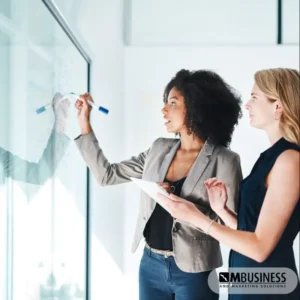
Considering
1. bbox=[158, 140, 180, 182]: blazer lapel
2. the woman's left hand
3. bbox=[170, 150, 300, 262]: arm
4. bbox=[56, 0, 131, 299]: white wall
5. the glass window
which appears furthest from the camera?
bbox=[56, 0, 131, 299]: white wall

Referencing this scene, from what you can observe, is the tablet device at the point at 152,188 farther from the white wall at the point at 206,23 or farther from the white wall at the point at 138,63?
the white wall at the point at 206,23

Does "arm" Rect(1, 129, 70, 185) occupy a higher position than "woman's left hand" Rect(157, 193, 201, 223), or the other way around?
"arm" Rect(1, 129, 70, 185)

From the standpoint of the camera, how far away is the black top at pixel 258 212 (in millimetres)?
1067

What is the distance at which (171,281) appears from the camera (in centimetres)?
120

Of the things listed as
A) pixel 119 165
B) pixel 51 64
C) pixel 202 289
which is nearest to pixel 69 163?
pixel 119 165

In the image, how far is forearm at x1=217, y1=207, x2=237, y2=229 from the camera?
1176 mm

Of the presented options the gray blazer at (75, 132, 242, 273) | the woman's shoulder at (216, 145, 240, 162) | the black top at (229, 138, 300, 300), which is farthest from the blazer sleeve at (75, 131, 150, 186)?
the black top at (229, 138, 300, 300)

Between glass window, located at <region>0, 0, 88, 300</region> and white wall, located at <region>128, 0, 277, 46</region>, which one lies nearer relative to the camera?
glass window, located at <region>0, 0, 88, 300</region>

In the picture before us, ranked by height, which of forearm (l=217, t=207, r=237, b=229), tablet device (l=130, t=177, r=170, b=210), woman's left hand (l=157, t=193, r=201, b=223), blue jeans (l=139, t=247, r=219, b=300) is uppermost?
tablet device (l=130, t=177, r=170, b=210)

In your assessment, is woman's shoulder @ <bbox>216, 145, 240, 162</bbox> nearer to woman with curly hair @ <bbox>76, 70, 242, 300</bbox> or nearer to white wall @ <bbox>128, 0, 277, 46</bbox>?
woman with curly hair @ <bbox>76, 70, 242, 300</bbox>

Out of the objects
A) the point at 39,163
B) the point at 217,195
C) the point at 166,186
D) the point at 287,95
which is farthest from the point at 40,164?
the point at 287,95

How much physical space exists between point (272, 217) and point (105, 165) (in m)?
0.53

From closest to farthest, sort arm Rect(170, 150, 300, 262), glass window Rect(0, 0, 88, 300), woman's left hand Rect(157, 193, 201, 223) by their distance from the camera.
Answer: glass window Rect(0, 0, 88, 300)
arm Rect(170, 150, 300, 262)
woman's left hand Rect(157, 193, 201, 223)

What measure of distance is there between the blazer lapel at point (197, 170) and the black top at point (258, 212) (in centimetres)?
13
